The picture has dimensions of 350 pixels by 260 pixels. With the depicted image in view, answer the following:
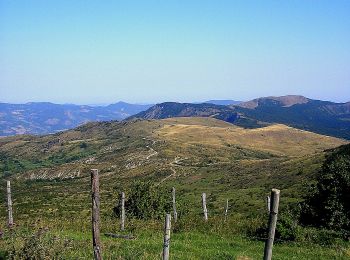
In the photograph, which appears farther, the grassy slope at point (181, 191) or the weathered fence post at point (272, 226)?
the grassy slope at point (181, 191)

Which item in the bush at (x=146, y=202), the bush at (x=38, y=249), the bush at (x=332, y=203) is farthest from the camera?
the bush at (x=146, y=202)

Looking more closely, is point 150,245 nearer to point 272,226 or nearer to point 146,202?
point 272,226

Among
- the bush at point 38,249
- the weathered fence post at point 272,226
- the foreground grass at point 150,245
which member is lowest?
the foreground grass at point 150,245

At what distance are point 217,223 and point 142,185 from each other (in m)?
16.3

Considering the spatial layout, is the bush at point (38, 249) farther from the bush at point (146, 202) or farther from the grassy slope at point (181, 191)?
the bush at point (146, 202)

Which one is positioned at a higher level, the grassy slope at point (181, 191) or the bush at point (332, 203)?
the bush at point (332, 203)

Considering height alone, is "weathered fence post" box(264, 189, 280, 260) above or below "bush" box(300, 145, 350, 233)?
above

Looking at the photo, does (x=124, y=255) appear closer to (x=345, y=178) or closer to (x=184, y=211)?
(x=345, y=178)

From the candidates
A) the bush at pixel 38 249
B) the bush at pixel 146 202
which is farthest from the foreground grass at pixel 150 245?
the bush at pixel 146 202

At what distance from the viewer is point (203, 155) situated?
17862cm

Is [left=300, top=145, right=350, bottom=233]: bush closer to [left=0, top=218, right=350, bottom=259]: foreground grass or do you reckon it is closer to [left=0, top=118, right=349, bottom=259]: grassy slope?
[left=0, top=218, right=350, bottom=259]: foreground grass

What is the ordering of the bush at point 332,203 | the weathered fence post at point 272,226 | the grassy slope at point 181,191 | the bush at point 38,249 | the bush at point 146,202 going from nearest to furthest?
the weathered fence post at point 272,226
the bush at point 38,249
the grassy slope at point 181,191
the bush at point 332,203
the bush at point 146,202

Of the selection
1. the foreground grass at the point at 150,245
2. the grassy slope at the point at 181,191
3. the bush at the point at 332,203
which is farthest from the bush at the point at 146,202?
the bush at the point at 332,203

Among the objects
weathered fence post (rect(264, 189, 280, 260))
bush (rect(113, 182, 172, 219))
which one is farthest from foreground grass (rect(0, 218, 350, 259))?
bush (rect(113, 182, 172, 219))
